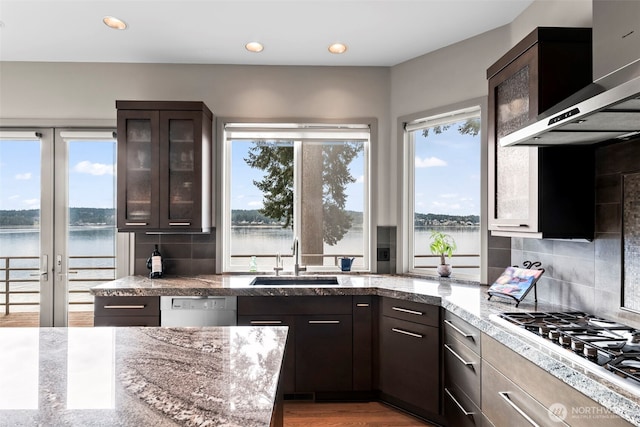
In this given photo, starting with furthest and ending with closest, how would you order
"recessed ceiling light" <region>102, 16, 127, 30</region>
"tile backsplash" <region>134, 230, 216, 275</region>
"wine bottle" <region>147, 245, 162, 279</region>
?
"tile backsplash" <region>134, 230, 216, 275</region>, "wine bottle" <region>147, 245, 162, 279</region>, "recessed ceiling light" <region>102, 16, 127, 30</region>

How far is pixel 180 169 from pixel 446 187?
2281 millimetres

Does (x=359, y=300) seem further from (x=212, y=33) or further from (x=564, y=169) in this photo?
(x=212, y=33)

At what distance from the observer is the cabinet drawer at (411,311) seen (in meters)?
2.49

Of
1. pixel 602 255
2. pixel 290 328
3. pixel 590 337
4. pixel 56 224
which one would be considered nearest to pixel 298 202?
pixel 290 328

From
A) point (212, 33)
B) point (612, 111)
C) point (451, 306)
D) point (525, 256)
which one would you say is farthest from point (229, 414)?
point (212, 33)

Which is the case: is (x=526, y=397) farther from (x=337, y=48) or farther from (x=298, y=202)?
(x=337, y=48)

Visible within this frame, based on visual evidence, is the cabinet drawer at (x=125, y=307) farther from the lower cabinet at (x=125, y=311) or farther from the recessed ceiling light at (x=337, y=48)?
the recessed ceiling light at (x=337, y=48)

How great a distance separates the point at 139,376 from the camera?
45.5 inches

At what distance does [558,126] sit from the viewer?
1456mm

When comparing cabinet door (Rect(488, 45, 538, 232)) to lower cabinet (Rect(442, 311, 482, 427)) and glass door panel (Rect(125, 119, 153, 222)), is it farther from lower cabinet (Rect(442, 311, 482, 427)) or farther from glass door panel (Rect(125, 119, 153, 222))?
glass door panel (Rect(125, 119, 153, 222))

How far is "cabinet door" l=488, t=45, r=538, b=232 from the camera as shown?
1993 mm

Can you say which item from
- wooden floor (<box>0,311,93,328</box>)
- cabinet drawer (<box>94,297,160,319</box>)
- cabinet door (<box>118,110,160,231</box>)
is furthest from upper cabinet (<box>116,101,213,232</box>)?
wooden floor (<box>0,311,93,328</box>)

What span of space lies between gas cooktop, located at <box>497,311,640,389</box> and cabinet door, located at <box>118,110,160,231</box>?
268 centimetres

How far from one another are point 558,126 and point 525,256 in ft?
4.52
